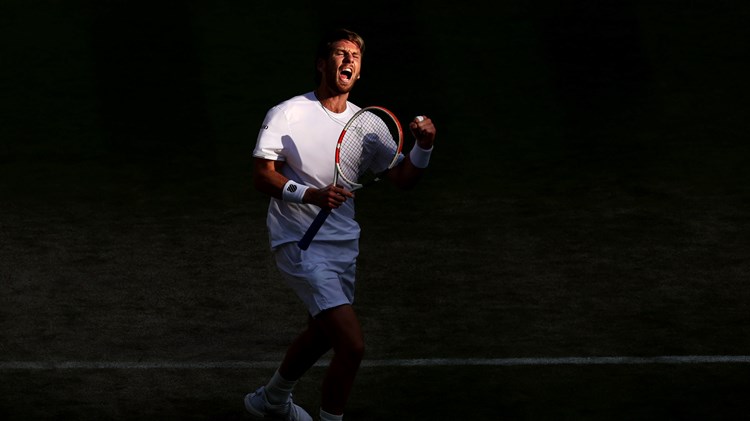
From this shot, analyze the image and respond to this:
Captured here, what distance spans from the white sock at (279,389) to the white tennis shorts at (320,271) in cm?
50

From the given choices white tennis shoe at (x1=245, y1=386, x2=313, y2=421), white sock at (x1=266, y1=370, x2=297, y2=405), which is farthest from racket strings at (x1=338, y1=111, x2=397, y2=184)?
white tennis shoe at (x1=245, y1=386, x2=313, y2=421)

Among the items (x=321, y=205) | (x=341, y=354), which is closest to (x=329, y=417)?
(x=341, y=354)

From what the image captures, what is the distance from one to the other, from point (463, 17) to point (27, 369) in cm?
904

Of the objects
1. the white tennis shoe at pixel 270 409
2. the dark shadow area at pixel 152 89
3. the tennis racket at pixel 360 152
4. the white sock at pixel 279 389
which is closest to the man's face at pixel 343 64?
the tennis racket at pixel 360 152

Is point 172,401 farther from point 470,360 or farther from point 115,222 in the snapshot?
point 115,222

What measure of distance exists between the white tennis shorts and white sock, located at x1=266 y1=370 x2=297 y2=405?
0.50 m

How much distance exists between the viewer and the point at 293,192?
7418 millimetres

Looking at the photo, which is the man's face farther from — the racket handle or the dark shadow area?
the dark shadow area

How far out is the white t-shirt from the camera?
7.56m

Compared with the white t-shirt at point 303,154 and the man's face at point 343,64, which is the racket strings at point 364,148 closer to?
the white t-shirt at point 303,154

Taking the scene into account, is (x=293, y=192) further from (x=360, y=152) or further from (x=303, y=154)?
(x=360, y=152)

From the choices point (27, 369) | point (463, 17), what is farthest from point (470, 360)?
point (463, 17)

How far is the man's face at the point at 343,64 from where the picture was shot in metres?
7.57

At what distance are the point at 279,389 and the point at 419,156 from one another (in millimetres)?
1435
